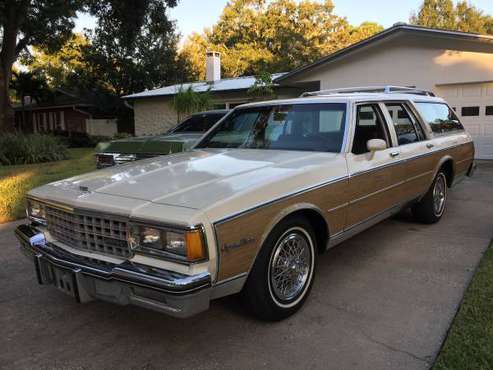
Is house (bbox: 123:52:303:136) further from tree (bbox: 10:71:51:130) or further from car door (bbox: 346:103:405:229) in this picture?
car door (bbox: 346:103:405:229)

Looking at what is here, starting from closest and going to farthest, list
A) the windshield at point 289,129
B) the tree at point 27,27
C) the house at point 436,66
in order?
the windshield at point 289,129
the house at point 436,66
the tree at point 27,27

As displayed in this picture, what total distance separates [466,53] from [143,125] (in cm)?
1662

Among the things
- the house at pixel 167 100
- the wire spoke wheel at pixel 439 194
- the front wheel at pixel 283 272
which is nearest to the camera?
the front wheel at pixel 283 272

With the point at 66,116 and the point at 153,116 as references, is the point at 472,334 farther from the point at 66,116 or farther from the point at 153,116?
the point at 66,116

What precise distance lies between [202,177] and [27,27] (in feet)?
65.2

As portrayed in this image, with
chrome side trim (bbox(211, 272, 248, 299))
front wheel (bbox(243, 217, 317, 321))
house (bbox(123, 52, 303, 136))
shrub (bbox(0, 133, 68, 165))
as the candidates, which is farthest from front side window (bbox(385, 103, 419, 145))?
house (bbox(123, 52, 303, 136))

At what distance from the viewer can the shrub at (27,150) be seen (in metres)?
13.0

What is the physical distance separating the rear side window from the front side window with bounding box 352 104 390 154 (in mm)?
1175

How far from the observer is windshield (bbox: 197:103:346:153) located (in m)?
4.09

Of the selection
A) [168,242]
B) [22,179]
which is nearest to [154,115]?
[22,179]

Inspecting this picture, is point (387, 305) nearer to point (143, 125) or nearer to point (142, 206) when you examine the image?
point (142, 206)

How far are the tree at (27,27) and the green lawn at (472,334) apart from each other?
56.9 feet

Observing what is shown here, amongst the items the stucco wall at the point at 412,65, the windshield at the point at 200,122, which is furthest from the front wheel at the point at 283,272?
the stucco wall at the point at 412,65

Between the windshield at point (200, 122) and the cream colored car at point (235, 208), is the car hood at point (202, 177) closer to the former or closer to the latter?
the cream colored car at point (235, 208)
